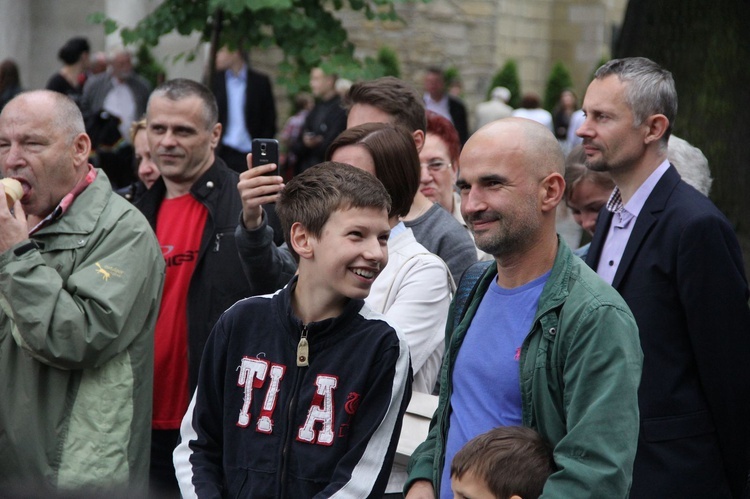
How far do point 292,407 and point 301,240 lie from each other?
1.88 feet

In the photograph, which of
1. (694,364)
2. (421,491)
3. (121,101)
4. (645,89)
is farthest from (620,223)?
(121,101)

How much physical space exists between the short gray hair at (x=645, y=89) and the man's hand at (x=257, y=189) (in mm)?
1398

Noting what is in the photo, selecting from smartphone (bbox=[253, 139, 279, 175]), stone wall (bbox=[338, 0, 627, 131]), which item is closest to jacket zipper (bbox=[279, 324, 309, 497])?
smartphone (bbox=[253, 139, 279, 175])

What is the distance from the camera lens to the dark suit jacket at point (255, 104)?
12617 millimetres

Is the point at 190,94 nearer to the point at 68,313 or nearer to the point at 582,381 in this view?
the point at 68,313

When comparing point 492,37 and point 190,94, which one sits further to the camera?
point 492,37

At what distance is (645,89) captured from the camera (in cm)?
436

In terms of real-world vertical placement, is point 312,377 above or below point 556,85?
above

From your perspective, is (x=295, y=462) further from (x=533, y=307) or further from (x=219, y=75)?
(x=219, y=75)

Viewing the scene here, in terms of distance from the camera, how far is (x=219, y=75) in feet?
42.1

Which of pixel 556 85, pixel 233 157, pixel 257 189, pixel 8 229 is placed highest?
pixel 257 189

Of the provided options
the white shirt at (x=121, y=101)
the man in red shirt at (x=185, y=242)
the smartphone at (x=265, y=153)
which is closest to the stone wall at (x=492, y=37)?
the white shirt at (x=121, y=101)

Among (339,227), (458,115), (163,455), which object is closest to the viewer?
(339,227)

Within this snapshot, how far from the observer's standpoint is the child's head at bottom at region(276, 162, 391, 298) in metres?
3.51
